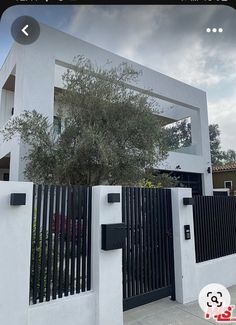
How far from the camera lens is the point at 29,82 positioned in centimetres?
842

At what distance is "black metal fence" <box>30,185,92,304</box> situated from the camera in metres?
3.21

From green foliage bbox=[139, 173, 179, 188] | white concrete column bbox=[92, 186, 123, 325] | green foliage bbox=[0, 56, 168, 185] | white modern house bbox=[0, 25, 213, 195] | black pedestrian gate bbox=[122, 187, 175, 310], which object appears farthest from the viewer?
white modern house bbox=[0, 25, 213, 195]

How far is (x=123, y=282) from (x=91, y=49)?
8.67 meters

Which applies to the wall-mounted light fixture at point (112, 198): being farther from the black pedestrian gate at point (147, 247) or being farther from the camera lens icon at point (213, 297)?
the camera lens icon at point (213, 297)

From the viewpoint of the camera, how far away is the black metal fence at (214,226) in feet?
16.5

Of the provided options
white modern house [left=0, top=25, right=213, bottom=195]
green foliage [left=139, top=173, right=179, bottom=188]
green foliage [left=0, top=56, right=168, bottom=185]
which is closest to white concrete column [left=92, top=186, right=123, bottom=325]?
green foliage [left=0, top=56, right=168, bottom=185]

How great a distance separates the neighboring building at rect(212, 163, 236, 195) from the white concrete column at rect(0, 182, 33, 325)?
64.5 ft

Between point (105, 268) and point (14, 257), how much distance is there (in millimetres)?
1211

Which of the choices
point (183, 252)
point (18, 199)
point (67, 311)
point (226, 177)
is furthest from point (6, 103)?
point (226, 177)

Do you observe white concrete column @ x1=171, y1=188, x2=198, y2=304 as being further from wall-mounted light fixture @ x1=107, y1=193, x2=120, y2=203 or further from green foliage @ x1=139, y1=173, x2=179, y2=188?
green foliage @ x1=139, y1=173, x2=179, y2=188

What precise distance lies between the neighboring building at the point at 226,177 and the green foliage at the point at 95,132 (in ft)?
51.7

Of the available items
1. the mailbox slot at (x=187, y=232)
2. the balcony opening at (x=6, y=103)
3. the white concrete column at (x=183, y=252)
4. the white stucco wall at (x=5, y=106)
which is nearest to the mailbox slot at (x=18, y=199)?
the white concrete column at (x=183, y=252)

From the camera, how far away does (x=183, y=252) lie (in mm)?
4516

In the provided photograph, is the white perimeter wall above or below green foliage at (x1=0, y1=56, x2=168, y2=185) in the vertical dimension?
below
